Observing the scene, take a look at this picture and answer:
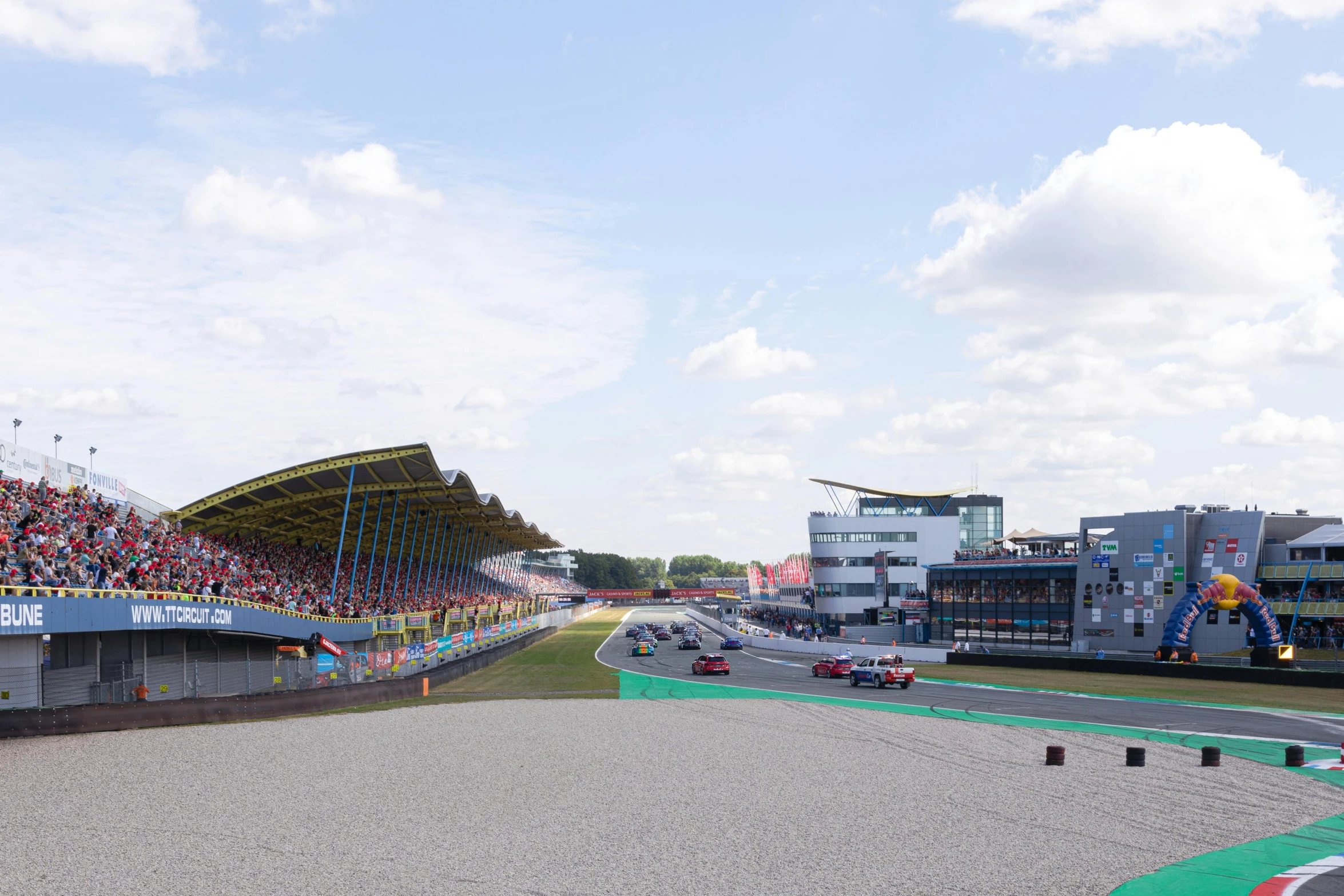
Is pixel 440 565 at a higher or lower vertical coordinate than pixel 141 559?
lower

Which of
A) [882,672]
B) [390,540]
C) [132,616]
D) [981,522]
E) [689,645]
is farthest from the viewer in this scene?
[981,522]

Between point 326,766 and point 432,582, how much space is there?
8238 cm

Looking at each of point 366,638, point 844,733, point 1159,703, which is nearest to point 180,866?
point 844,733

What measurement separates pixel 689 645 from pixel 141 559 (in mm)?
46753

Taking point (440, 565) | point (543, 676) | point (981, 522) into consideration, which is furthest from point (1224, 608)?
point (981, 522)

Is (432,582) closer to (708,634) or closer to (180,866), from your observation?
(708,634)

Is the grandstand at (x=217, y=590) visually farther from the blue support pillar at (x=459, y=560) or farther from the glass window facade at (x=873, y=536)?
the glass window facade at (x=873, y=536)

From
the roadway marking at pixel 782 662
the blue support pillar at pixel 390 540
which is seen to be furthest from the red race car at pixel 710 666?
the blue support pillar at pixel 390 540

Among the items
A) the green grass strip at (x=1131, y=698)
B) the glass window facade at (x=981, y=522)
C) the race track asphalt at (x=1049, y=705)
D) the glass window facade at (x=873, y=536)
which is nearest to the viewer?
the race track asphalt at (x=1049, y=705)

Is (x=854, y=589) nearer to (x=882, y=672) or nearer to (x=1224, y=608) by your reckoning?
(x=1224, y=608)

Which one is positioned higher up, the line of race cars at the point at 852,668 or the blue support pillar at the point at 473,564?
the blue support pillar at the point at 473,564

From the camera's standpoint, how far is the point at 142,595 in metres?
33.2

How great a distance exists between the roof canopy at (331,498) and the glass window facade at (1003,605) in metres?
40.2

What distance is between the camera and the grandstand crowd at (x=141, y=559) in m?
31.0
